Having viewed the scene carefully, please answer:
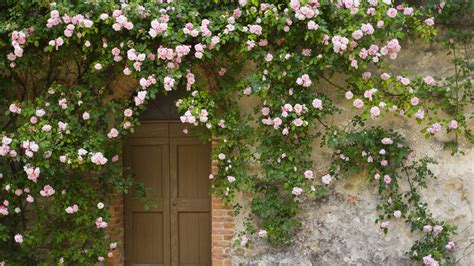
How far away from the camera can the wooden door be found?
5.56m

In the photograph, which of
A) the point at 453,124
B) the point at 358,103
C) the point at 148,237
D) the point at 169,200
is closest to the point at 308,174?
the point at 358,103

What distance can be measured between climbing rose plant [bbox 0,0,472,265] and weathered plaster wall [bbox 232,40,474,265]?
12cm

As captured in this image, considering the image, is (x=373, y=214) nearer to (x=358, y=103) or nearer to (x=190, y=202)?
(x=358, y=103)

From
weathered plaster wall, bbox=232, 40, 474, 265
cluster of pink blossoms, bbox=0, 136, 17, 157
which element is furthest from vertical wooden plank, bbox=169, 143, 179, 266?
cluster of pink blossoms, bbox=0, 136, 17, 157

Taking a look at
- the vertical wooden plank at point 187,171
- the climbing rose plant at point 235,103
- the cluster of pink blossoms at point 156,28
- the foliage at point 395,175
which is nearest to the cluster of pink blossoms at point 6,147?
the climbing rose plant at point 235,103

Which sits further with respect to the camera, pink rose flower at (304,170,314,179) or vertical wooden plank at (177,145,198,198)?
vertical wooden plank at (177,145,198,198)

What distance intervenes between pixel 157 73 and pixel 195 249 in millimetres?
2099

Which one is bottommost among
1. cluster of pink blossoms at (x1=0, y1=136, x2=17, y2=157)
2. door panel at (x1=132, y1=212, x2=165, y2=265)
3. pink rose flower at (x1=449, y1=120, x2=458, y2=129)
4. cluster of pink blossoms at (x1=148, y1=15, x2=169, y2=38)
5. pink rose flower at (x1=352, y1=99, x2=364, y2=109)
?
door panel at (x1=132, y1=212, x2=165, y2=265)

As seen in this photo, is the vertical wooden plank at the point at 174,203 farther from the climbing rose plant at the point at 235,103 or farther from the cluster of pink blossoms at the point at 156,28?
the cluster of pink blossoms at the point at 156,28

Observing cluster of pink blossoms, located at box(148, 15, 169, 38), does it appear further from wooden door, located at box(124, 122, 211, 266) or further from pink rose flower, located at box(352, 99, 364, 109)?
pink rose flower, located at box(352, 99, 364, 109)

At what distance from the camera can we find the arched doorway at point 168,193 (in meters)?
5.57

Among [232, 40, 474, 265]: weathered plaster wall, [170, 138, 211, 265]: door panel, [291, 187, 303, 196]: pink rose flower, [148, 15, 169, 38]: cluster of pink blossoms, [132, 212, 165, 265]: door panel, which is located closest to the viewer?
[148, 15, 169, 38]: cluster of pink blossoms

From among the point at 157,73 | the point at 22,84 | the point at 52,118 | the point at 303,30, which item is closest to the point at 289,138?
the point at 303,30

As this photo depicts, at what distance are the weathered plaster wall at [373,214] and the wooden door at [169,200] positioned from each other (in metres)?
0.74
